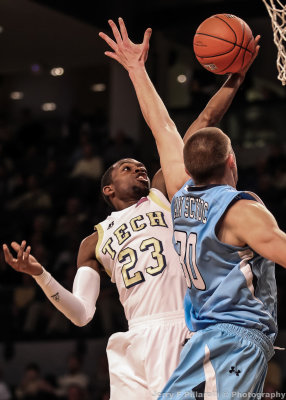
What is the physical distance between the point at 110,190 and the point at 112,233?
355 mm

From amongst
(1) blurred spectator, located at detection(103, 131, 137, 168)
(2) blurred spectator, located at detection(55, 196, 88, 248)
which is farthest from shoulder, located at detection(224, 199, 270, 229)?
(1) blurred spectator, located at detection(103, 131, 137, 168)

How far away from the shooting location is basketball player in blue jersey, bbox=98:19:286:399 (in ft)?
9.65

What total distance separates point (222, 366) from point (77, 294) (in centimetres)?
120

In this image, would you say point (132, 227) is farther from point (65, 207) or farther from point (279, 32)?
point (65, 207)

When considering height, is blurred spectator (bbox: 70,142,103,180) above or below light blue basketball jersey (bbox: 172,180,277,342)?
below

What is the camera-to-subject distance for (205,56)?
12.9 feet

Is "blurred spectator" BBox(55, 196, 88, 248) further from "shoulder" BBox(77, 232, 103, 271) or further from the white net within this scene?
the white net

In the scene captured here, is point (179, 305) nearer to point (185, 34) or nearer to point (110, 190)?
point (110, 190)

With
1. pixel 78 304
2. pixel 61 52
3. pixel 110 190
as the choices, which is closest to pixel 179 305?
pixel 78 304

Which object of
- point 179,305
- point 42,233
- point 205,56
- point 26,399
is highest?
point 205,56

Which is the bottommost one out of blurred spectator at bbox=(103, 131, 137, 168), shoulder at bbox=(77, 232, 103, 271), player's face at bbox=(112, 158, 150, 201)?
blurred spectator at bbox=(103, 131, 137, 168)

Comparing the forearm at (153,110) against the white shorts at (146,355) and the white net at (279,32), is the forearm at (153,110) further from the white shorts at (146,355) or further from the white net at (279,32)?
the white shorts at (146,355)

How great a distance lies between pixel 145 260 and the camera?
391cm

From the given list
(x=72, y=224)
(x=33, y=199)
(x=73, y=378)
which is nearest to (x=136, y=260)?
(x=73, y=378)
